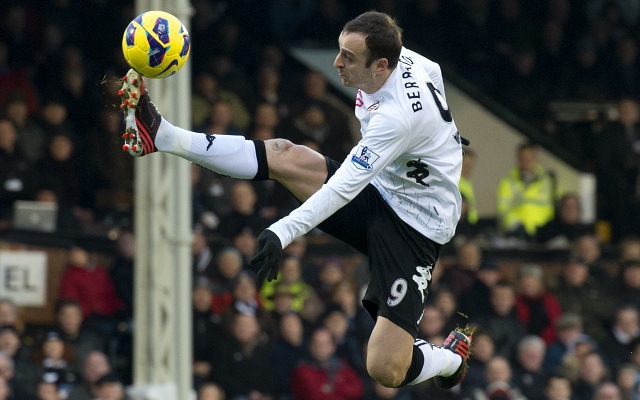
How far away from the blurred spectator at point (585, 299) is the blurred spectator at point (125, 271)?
430 centimetres

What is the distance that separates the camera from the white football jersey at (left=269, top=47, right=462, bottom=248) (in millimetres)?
6551

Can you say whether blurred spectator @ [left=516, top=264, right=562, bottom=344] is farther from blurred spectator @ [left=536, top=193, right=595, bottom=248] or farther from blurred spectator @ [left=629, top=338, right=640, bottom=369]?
blurred spectator @ [left=629, top=338, right=640, bottom=369]

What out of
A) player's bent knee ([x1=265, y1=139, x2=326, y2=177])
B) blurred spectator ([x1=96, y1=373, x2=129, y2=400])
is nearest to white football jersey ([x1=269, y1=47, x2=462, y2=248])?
player's bent knee ([x1=265, y1=139, x2=326, y2=177])

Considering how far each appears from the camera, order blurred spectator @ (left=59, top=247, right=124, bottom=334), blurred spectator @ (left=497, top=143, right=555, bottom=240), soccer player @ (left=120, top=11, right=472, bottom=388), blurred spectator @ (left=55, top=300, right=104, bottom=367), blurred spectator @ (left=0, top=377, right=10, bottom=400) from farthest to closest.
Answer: blurred spectator @ (left=497, top=143, right=555, bottom=240) → blurred spectator @ (left=59, top=247, right=124, bottom=334) → blurred spectator @ (left=55, top=300, right=104, bottom=367) → blurred spectator @ (left=0, top=377, right=10, bottom=400) → soccer player @ (left=120, top=11, right=472, bottom=388)

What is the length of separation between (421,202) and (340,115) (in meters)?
6.06

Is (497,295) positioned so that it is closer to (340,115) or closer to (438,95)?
(340,115)

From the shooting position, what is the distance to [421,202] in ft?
23.6

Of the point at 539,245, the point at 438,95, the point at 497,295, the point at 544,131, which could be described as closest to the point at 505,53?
the point at 544,131

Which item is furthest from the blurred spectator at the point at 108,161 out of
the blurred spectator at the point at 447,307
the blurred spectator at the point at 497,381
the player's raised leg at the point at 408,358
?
the player's raised leg at the point at 408,358

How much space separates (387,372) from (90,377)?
12.8 feet

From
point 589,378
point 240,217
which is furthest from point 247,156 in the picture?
point 589,378

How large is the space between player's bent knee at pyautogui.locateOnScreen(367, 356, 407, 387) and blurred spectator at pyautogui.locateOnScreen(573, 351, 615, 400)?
5184 millimetres

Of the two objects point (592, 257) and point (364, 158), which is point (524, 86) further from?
point (364, 158)

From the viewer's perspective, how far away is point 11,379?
10.2 metres
